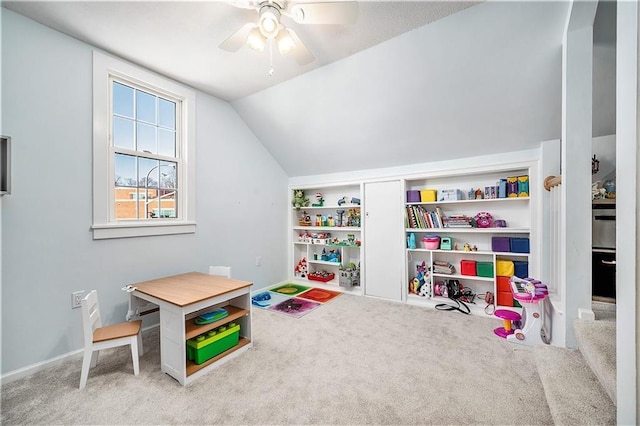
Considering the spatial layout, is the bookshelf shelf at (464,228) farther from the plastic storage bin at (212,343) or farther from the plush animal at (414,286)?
the plastic storage bin at (212,343)

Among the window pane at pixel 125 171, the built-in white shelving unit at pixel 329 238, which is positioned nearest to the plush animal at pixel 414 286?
the built-in white shelving unit at pixel 329 238

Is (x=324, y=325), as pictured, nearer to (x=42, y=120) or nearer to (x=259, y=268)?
(x=259, y=268)

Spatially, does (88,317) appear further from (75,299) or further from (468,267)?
(468,267)

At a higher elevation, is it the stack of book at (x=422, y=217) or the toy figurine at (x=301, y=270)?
the stack of book at (x=422, y=217)

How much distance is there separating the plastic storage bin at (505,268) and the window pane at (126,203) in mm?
3941

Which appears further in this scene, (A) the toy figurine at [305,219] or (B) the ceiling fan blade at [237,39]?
(A) the toy figurine at [305,219]

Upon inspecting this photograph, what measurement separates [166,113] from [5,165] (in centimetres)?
145

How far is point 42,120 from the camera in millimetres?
1950

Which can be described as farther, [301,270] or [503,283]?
[301,270]

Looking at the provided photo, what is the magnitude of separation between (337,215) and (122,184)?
2808 mm

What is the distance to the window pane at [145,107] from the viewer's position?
260cm

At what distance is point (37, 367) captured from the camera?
188 cm

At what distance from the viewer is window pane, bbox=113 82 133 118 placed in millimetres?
2441

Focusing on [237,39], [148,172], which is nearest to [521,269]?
[237,39]
